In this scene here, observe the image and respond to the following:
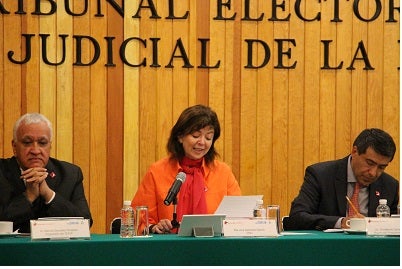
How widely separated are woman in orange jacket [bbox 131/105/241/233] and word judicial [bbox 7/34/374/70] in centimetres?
130

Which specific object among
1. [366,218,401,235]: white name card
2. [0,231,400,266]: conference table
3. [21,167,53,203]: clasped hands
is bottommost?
[0,231,400,266]: conference table

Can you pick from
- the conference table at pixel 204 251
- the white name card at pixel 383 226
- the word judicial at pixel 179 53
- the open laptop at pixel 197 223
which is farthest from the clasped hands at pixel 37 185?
the white name card at pixel 383 226

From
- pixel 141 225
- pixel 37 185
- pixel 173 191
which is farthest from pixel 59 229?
pixel 37 185

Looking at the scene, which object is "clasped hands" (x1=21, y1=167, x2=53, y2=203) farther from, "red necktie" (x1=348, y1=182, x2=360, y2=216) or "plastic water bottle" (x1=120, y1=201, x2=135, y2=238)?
"red necktie" (x1=348, y1=182, x2=360, y2=216)

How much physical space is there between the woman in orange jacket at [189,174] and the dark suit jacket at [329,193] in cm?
48

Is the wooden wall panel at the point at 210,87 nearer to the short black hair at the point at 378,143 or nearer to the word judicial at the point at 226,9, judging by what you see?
the word judicial at the point at 226,9

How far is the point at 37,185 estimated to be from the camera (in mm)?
5367

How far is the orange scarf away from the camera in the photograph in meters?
5.80

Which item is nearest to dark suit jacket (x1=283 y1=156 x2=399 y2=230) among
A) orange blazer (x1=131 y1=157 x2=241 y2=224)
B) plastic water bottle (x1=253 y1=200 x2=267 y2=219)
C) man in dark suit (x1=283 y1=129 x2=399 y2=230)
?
man in dark suit (x1=283 y1=129 x2=399 y2=230)

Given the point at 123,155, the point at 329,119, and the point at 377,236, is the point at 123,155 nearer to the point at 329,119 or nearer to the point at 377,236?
the point at 329,119

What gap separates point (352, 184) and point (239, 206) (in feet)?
4.07

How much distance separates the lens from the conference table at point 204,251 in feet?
14.0

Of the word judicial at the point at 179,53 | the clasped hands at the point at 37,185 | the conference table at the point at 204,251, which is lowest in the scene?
the conference table at the point at 204,251

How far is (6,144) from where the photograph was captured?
6844 millimetres
